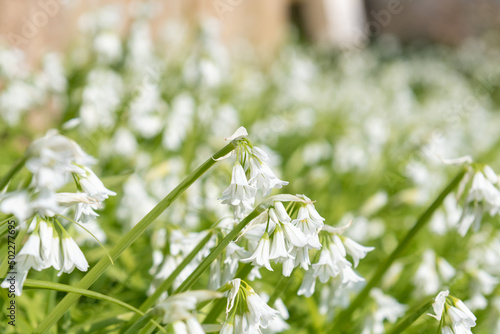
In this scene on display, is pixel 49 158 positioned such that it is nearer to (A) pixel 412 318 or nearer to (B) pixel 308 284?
(B) pixel 308 284

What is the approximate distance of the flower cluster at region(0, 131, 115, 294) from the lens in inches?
51.6

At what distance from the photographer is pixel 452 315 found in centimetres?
169

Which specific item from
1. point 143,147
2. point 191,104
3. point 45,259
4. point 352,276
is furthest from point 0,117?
point 352,276

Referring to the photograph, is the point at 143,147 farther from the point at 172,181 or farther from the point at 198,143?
the point at 172,181

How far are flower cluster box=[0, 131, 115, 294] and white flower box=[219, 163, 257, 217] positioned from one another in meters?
0.40

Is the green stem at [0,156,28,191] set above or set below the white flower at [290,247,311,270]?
above

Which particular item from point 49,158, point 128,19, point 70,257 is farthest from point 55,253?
point 128,19

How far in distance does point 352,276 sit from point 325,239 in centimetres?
18

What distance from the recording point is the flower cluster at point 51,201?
131cm

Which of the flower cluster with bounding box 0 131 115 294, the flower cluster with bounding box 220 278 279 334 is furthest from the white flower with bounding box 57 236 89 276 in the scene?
the flower cluster with bounding box 220 278 279 334

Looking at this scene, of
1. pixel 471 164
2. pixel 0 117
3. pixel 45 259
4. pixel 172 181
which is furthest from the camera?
pixel 0 117

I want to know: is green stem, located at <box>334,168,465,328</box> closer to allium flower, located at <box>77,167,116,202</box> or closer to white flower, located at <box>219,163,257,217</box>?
white flower, located at <box>219,163,257,217</box>

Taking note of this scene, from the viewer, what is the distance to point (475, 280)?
8.76 ft

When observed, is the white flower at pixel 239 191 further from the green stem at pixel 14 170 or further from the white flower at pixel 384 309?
the white flower at pixel 384 309
